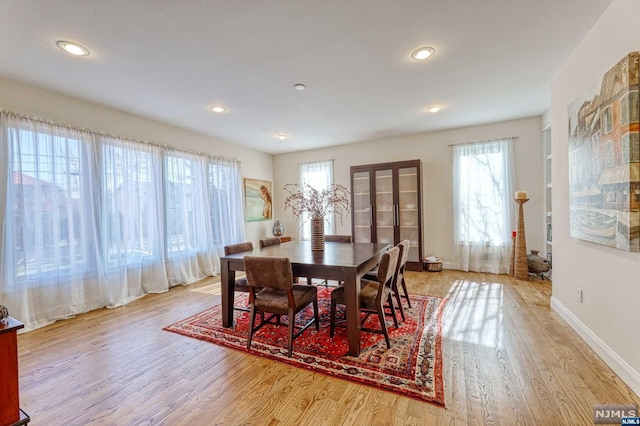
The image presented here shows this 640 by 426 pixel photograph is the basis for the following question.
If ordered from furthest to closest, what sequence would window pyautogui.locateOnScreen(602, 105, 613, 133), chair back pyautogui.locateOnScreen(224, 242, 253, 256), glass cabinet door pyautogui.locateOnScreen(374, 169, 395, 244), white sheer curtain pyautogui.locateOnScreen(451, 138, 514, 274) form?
1. glass cabinet door pyautogui.locateOnScreen(374, 169, 395, 244)
2. white sheer curtain pyautogui.locateOnScreen(451, 138, 514, 274)
3. chair back pyautogui.locateOnScreen(224, 242, 253, 256)
4. window pyautogui.locateOnScreen(602, 105, 613, 133)

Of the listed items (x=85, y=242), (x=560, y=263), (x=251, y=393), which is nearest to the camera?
(x=251, y=393)

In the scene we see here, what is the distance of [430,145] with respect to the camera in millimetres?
5102

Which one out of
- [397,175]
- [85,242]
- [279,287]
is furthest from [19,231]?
[397,175]

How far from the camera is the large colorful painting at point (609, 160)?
5.38 feet

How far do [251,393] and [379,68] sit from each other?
2.92 meters

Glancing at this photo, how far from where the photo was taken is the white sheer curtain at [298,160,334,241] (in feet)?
19.7

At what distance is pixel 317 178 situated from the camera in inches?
243

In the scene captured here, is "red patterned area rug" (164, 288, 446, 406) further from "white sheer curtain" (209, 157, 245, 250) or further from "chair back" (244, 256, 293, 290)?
"white sheer curtain" (209, 157, 245, 250)

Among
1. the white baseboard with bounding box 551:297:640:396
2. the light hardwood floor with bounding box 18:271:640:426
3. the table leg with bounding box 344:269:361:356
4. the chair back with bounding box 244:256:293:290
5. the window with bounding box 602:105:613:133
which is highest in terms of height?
the window with bounding box 602:105:613:133

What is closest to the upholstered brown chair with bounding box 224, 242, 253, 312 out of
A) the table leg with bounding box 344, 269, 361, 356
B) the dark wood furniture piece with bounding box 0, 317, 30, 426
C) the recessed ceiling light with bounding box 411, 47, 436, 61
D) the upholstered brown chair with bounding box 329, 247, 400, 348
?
the upholstered brown chair with bounding box 329, 247, 400, 348

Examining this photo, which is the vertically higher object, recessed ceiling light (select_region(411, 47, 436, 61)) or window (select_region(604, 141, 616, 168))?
recessed ceiling light (select_region(411, 47, 436, 61))

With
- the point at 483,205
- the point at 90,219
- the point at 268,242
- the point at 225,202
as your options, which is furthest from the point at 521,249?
the point at 90,219

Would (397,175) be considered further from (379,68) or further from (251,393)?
(251,393)

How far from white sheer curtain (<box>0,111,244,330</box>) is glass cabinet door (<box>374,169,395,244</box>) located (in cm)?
309
